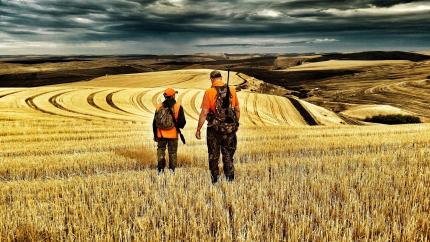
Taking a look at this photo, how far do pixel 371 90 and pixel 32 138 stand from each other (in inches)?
3365

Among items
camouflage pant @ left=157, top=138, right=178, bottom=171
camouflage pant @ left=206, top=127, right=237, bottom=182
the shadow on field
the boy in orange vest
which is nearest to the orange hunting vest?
the boy in orange vest

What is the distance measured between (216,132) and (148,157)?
201 inches

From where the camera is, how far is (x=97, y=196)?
755cm

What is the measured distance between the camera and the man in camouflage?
8977 millimetres

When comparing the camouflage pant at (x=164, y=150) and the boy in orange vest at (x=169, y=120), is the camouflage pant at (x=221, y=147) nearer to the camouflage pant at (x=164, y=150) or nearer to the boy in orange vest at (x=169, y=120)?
the boy in orange vest at (x=169, y=120)

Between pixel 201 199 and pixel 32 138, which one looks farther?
pixel 32 138

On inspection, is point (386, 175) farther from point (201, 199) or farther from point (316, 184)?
point (201, 199)

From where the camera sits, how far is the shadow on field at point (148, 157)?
12531mm

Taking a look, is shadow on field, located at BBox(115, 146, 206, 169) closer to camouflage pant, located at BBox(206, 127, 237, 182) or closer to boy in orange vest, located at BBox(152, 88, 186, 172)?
boy in orange vest, located at BBox(152, 88, 186, 172)

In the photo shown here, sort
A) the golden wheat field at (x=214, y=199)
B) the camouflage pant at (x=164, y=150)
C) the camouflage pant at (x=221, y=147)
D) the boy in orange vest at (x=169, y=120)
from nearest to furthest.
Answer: the golden wheat field at (x=214, y=199)
the camouflage pant at (x=221, y=147)
the boy in orange vest at (x=169, y=120)
the camouflage pant at (x=164, y=150)

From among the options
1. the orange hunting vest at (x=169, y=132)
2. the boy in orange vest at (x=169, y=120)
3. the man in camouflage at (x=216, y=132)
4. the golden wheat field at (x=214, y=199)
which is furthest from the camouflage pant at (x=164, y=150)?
the man in camouflage at (x=216, y=132)

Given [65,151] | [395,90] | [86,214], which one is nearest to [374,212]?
[86,214]

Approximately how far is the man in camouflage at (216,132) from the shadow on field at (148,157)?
2.67 metres

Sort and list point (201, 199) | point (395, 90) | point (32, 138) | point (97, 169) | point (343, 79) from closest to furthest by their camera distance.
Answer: point (201, 199), point (97, 169), point (32, 138), point (395, 90), point (343, 79)
